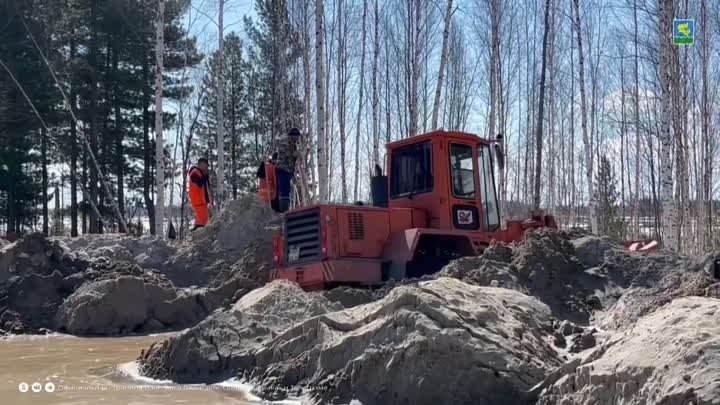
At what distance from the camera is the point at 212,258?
51.0 feet

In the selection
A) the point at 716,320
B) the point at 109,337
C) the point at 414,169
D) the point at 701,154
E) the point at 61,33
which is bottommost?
the point at 109,337

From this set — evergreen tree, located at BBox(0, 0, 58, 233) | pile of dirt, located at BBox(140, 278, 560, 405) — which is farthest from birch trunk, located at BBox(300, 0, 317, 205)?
pile of dirt, located at BBox(140, 278, 560, 405)

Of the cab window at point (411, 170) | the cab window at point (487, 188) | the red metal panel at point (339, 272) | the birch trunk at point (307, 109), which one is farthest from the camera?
the birch trunk at point (307, 109)

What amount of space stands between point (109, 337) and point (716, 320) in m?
9.23

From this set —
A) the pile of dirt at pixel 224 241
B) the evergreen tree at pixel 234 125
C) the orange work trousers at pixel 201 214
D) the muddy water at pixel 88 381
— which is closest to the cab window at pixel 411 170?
the muddy water at pixel 88 381

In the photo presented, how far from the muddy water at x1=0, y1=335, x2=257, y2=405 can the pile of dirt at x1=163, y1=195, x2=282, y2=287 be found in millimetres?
4786

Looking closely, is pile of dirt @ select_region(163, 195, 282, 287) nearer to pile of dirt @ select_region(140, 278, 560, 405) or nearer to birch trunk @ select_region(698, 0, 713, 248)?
pile of dirt @ select_region(140, 278, 560, 405)

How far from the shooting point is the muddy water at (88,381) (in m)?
6.16

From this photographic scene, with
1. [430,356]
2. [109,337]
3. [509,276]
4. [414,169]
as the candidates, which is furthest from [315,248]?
[430,356]

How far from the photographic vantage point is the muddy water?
242 inches

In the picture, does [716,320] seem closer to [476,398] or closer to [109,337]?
[476,398]

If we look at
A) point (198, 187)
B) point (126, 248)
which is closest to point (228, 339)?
point (198, 187)

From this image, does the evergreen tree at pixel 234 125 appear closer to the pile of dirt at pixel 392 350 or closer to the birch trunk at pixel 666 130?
the birch trunk at pixel 666 130

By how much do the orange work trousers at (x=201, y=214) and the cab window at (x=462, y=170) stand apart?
7108 mm
